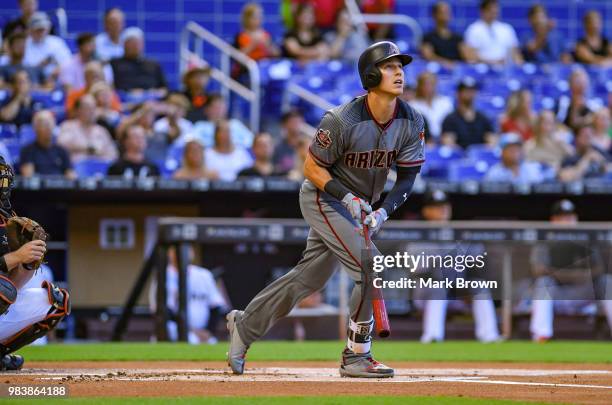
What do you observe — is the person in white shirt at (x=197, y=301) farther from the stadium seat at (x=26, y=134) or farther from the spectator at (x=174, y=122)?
the stadium seat at (x=26, y=134)

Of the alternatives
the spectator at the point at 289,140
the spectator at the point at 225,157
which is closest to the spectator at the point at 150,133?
the spectator at the point at 225,157

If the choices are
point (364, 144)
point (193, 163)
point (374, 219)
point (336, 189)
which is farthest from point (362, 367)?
point (193, 163)

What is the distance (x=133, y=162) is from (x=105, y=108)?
4.25ft

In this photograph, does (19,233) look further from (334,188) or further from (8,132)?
(8,132)

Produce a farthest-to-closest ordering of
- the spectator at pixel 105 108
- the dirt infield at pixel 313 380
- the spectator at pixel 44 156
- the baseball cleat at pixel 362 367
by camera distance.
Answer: the spectator at pixel 105 108, the spectator at pixel 44 156, the baseball cleat at pixel 362 367, the dirt infield at pixel 313 380

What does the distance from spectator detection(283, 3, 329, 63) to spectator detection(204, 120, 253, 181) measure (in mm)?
2502

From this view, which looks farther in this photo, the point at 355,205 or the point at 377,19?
the point at 377,19

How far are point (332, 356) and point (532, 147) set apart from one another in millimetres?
6033

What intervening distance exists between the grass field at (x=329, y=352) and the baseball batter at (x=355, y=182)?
1.87m

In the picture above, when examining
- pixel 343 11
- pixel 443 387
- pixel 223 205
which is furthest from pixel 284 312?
pixel 343 11

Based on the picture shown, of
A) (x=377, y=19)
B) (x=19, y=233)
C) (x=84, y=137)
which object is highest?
(x=377, y=19)

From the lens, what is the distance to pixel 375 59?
5.83 m

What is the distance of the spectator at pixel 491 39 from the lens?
15422 mm

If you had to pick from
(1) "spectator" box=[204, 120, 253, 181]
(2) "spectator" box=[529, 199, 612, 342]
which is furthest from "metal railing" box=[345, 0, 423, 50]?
(2) "spectator" box=[529, 199, 612, 342]
